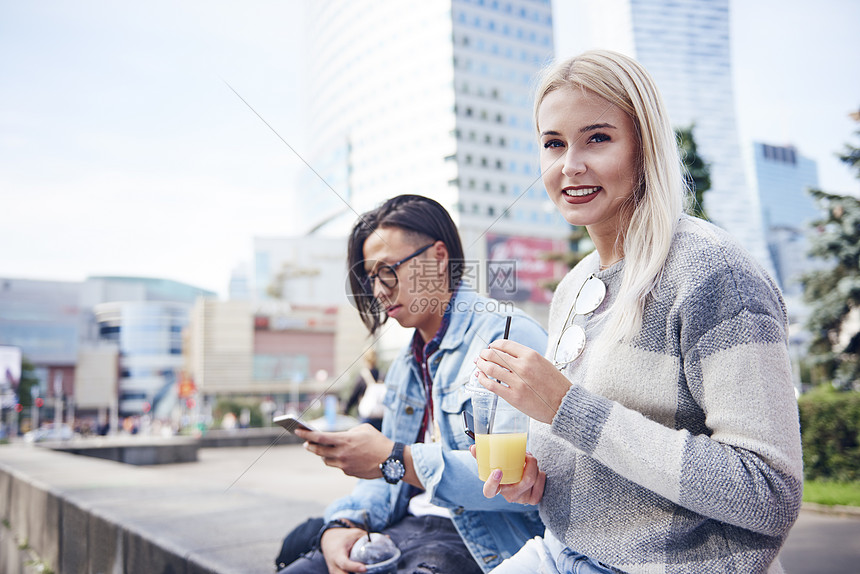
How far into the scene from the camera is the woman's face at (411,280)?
2.04 metres

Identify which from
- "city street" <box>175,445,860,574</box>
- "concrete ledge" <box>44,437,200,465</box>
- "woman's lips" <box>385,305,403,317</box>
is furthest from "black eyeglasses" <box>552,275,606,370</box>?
"concrete ledge" <box>44,437,200,465</box>

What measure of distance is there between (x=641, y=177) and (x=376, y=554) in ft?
3.93

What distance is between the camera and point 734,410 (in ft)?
3.07

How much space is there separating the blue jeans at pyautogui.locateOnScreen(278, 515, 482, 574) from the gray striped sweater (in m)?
0.53

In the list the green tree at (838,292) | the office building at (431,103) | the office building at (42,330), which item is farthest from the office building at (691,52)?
the office building at (42,330)

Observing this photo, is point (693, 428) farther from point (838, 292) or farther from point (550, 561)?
point (838, 292)

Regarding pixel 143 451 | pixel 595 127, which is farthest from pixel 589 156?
pixel 143 451

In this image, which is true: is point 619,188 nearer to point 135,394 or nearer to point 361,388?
point 361,388

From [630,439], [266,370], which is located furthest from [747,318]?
[266,370]

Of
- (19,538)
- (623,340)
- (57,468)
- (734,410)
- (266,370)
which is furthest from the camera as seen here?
(266,370)

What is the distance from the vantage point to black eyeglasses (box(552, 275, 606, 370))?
50.1 inches

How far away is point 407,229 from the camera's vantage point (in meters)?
2.09

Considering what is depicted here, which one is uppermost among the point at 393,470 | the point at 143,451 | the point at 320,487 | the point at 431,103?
the point at 431,103

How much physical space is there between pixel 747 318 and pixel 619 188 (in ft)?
1.32
